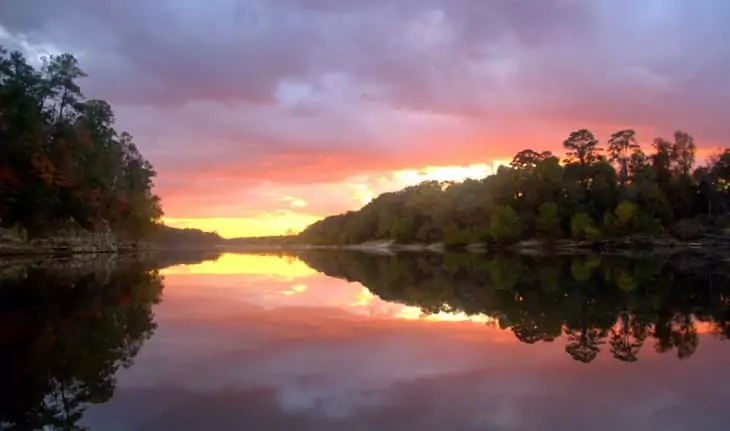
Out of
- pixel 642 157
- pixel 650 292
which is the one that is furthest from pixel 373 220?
pixel 650 292

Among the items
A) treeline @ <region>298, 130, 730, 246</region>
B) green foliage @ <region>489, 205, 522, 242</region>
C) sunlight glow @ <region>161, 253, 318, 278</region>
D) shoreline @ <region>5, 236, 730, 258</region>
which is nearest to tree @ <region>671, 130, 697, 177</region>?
treeline @ <region>298, 130, 730, 246</region>

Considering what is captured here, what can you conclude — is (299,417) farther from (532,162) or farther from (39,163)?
(532,162)

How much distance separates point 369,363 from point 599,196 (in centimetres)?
9235

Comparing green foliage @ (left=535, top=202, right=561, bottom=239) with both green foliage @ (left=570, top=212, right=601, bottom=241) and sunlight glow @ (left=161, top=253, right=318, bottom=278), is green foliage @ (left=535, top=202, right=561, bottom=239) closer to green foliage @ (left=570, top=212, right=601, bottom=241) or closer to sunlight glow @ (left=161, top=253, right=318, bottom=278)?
green foliage @ (left=570, top=212, right=601, bottom=241)

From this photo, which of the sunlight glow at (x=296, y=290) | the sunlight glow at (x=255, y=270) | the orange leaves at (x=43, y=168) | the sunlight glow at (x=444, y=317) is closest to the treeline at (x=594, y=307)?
the sunlight glow at (x=444, y=317)

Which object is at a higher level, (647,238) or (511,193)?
(511,193)

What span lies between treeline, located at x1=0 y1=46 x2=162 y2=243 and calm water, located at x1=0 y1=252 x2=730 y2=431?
38313mm

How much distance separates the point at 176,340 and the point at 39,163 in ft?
159

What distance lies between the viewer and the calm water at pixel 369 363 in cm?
759

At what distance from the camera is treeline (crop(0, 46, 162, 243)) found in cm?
5334

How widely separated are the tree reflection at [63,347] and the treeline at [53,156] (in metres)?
35.0

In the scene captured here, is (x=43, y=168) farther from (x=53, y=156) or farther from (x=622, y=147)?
(x=622, y=147)

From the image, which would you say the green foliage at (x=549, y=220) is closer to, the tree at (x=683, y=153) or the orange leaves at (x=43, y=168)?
the tree at (x=683, y=153)

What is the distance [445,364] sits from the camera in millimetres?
10633
